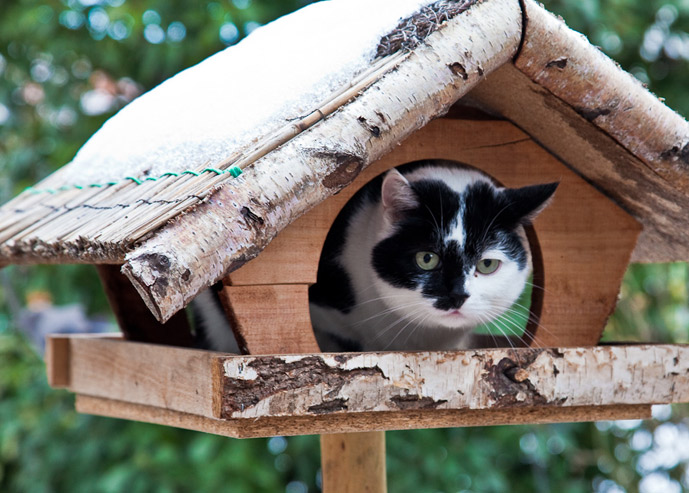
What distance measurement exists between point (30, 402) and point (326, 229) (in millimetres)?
2088

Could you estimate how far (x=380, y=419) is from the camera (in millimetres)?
1154

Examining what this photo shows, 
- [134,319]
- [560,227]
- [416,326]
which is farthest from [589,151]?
[134,319]

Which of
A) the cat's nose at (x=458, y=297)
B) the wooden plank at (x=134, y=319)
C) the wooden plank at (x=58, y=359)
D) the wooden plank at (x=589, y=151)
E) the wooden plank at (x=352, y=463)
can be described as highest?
the wooden plank at (x=589, y=151)

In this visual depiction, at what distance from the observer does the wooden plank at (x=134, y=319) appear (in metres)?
1.79

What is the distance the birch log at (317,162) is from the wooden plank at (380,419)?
27cm

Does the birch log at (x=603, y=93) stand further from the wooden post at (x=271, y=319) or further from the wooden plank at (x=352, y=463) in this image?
the wooden plank at (x=352, y=463)

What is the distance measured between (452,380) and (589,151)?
1.47 feet

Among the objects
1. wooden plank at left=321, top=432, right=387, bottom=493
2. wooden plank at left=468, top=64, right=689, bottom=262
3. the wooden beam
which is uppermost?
wooden plank at left=468, top=64, right=689, bottom=262

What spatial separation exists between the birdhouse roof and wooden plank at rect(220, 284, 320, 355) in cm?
13

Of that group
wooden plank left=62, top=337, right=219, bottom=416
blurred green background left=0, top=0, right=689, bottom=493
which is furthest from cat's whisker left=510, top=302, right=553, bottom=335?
blurred green background left=0, top=0, right=689, bottom=493

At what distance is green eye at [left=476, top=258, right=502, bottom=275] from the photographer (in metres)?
1.28

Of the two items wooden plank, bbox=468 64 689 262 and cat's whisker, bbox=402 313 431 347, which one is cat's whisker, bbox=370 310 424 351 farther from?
wooden plank, bbox=468 64 689 262

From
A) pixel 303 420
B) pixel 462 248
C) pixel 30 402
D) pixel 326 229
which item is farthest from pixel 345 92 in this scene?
pixel 30 402

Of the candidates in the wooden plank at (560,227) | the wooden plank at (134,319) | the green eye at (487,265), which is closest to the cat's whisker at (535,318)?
the wooden plank at (560,227)
